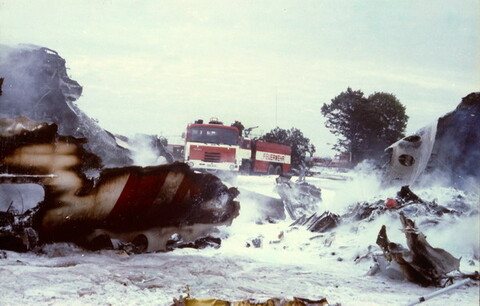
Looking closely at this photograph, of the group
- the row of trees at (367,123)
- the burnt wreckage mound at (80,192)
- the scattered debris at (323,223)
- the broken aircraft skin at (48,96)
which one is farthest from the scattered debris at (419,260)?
the row of trees at (367,123)

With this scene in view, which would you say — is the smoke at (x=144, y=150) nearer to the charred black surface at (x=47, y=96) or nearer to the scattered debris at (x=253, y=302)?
the charred black surface at (x=47, y=96)

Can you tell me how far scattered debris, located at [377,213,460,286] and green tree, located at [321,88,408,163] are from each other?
226 inches

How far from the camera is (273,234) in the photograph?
688 centimetres

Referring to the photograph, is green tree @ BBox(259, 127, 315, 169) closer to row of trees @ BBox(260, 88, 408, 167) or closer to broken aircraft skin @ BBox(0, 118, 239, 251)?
row of trees @ BBox(260, 88, 408, 167)

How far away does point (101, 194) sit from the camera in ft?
13.5

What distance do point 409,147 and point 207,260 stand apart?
4.24m

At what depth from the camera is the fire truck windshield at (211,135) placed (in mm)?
14242

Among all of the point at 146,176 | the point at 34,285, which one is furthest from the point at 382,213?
the point at 34,285

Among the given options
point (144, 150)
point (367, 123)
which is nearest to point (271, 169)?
point (367, 123)

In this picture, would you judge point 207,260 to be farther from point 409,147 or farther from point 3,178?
point 409,147

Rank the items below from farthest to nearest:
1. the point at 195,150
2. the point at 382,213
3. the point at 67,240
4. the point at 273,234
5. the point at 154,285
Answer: the point at 195,150 < the point at 273,234 < the point at 382,213 < the point at 67,240 < the point at 154,285

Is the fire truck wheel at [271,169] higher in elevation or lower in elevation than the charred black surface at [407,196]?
lower

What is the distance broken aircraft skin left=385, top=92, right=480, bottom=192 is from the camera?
6422 millimetres

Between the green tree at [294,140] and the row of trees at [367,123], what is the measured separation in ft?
27.8
